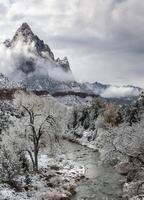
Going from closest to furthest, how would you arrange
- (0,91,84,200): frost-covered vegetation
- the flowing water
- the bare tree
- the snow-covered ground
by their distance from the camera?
the snow-covered ground → (0,91,84,200): frost-covered vegetation → the flowing water → the bare tree

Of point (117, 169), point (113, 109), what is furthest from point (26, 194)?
point (113, 109)

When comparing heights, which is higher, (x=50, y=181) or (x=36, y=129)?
(x=36, y=129)

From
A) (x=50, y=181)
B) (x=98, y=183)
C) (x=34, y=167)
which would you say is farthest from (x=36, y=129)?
(x=98, y=183)

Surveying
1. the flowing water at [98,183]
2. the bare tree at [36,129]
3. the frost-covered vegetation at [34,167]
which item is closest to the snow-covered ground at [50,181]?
the frost-covered vegetation at [34,167]

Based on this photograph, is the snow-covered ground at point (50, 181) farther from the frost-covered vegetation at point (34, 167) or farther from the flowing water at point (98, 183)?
the flowing water at point (98, 183)

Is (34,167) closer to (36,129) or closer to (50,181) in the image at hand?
(50,181)

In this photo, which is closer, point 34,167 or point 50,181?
point 50,181

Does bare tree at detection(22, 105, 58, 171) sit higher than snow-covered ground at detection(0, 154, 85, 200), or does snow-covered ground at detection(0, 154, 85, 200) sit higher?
bare tree at detection(22, 105, 58, 171)

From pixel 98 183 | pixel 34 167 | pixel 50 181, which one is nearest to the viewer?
pixel 50 181

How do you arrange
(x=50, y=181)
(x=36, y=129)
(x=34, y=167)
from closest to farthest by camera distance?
(x=50, y=181), (x=34, y=167), (x=36, y=129)

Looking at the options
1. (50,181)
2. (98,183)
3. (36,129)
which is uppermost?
(36,129)

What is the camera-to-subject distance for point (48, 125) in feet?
206

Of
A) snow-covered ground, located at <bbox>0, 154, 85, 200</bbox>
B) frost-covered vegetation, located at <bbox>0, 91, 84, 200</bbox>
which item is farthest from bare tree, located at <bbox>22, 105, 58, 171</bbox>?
snow-covered ground, located at <bbox>0, 154, 85, 200</bbox>

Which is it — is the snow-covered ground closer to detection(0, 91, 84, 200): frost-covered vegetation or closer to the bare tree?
detection(0, 91, 84, 200): frost-covered vegetation
